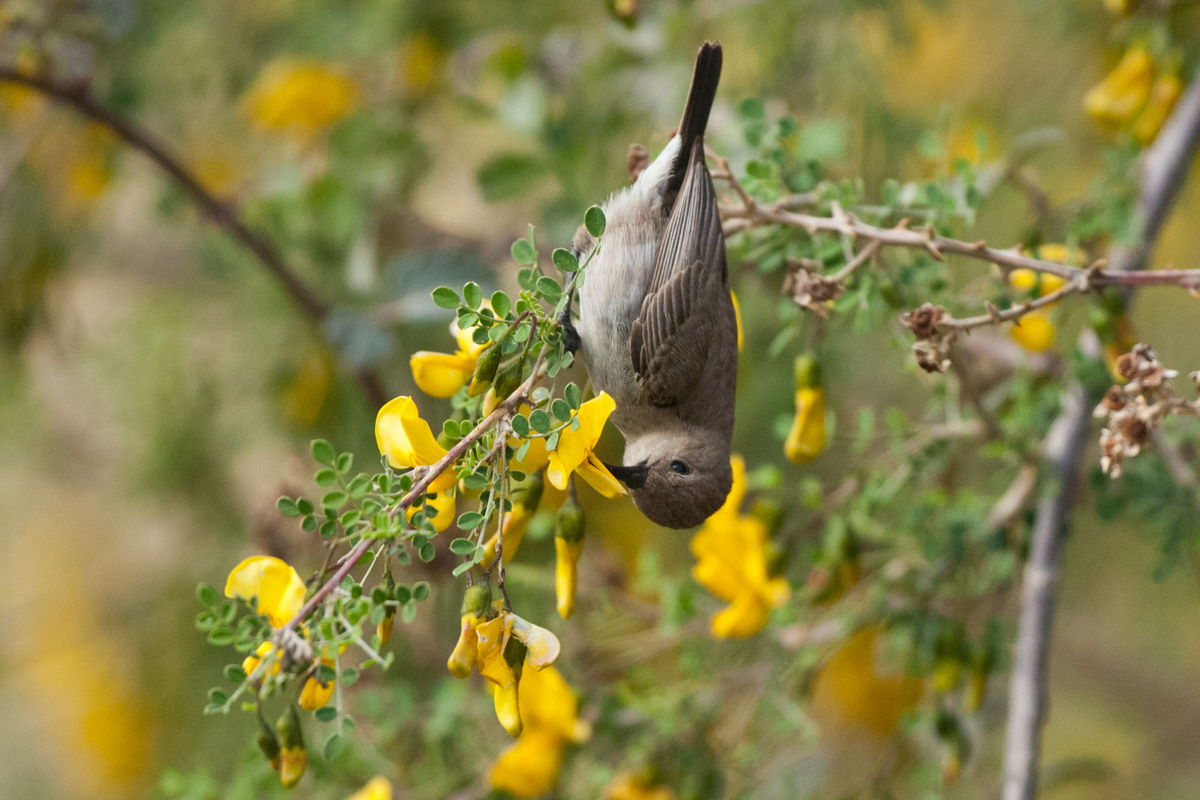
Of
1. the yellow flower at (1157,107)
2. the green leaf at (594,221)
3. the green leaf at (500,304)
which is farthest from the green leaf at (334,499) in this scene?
the yellow flower at (1157,107)

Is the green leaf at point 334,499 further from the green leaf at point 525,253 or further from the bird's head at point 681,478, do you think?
the bird's head at point 681,478

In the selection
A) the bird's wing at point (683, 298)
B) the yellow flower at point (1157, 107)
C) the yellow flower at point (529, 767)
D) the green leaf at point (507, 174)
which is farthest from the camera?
the green leaf at point (507, 174)

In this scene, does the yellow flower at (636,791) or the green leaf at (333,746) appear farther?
the yellow flower at (636,791)

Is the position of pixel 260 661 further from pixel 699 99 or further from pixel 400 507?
pixel 699 99

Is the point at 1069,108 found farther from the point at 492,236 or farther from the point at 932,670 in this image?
the point at 932,670

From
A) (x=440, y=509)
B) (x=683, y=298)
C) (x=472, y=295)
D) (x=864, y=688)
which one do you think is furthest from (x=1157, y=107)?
(x=440, y=509)

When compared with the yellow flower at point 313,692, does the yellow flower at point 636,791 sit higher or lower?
higher

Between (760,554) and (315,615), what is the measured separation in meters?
0.88

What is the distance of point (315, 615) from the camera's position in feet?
3.14

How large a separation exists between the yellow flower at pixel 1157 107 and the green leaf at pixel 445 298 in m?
1.51

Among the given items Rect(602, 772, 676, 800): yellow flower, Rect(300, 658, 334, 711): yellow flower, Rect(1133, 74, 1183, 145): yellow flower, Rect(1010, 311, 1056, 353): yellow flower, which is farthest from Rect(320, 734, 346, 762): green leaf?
Rect(1133, 74, 1183, 145): yellow flower

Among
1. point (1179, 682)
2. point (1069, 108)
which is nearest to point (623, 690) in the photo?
point (1069, 108)

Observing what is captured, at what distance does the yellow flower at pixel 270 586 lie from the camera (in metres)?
1.03

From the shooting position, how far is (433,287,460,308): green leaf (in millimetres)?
1004
